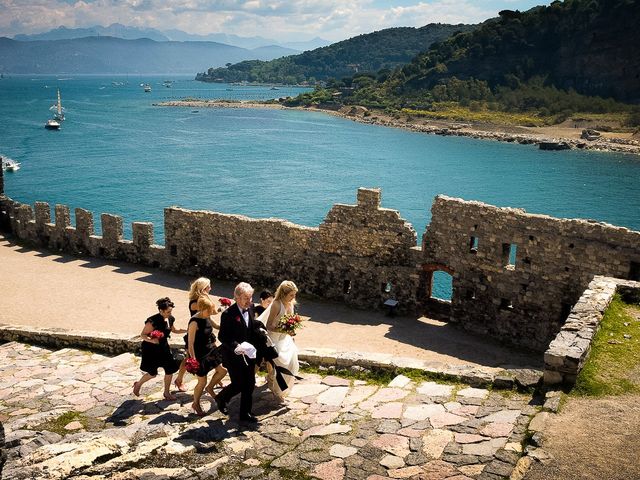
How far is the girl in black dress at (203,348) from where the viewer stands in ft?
29.3

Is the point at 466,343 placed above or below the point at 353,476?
below

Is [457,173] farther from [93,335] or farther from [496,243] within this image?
[93,335]

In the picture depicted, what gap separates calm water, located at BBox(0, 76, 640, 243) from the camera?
49.7 m

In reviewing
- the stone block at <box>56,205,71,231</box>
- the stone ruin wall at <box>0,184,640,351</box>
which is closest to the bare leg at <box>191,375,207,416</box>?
the stone ruin wall at <box>0,184,640,351</box>

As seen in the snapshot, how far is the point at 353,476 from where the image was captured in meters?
6.95

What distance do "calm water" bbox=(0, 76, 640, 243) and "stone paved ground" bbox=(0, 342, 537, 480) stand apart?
1088 inches

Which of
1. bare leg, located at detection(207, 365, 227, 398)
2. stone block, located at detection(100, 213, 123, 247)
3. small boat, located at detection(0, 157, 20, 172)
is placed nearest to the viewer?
bare leg, located at detection(207, 365, 227, 398)

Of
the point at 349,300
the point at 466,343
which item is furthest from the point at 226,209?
the point at 466,343

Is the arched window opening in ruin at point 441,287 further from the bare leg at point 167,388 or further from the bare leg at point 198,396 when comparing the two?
the bare leg at point 198,396

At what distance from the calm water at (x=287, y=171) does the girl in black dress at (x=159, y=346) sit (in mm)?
27337

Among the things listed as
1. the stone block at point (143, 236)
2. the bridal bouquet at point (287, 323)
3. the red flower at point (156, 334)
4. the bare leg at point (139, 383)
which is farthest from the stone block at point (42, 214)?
the bridal bouquet at point (287, 323)

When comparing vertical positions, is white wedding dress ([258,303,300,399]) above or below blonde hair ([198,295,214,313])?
below

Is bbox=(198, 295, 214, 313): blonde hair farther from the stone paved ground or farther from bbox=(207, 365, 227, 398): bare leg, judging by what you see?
the stone paved ground

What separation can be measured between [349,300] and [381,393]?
33.3 ft
